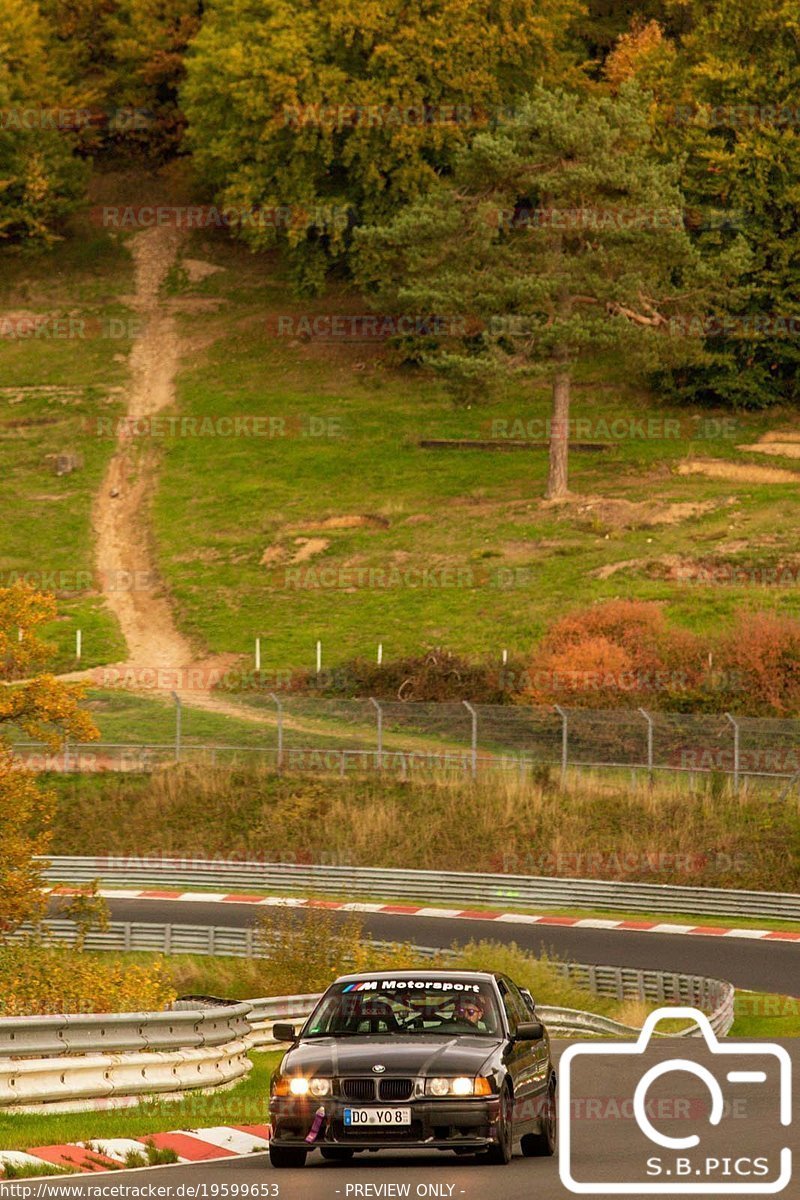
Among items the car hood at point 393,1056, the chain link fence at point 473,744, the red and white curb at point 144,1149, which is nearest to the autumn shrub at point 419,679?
the chain link fence at point 473,744

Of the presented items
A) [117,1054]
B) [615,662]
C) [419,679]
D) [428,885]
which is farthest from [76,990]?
[419,679]

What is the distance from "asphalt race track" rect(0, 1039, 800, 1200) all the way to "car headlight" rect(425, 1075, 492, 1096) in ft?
1.62

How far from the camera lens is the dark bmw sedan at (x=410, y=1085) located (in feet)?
46.7

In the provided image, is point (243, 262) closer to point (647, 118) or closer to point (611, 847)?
point (647, 118)

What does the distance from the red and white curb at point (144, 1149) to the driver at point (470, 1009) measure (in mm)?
1737

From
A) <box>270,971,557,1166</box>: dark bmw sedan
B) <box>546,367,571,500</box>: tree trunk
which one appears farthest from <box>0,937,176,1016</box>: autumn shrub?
<box>546,367,571,500</box>: tree trunk

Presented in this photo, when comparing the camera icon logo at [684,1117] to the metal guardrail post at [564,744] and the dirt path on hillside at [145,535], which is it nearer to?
the metal guardrail post at [564,744]

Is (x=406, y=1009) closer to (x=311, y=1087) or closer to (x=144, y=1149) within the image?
(x=311, y=1087)

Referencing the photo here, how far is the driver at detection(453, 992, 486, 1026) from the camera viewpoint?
51.2 ft

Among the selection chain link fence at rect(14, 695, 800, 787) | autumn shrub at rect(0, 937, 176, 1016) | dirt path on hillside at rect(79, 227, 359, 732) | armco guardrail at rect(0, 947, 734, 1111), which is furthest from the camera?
dirt path on hillside at rect(79, 227, 359, 732)

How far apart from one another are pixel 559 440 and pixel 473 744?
2653 centimetres

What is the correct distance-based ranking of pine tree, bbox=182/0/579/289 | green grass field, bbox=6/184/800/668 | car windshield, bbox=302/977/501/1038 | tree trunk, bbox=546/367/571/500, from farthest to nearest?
1. pine tree, bbox=182/0/579/289
2. tree trunk, bbox=546/367/571/500
3. green grass field, bbox=6/184/800/668
4. car windshield, bbox=302/977/501/1038

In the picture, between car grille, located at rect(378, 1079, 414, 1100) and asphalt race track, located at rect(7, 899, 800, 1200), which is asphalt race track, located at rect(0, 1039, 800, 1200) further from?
car grille, located at rect(378, 1079, 414, 1100)

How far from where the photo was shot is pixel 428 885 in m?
44.7
